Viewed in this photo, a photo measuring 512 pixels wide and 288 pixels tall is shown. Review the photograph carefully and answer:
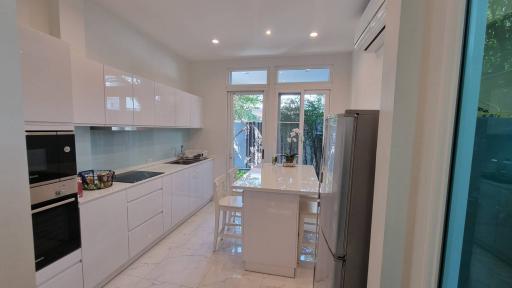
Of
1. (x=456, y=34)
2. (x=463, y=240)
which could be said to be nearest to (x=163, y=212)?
(x=463, y=240)

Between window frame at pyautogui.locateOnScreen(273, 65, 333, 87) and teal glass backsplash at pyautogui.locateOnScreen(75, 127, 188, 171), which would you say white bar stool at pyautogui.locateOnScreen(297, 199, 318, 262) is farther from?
window frame at pyautogui.locateOnScreen(273, 65, 333, 87)

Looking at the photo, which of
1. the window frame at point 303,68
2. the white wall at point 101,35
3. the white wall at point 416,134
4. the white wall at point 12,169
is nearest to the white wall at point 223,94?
the window frame at point 303,68

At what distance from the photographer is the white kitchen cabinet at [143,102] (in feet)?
9.22

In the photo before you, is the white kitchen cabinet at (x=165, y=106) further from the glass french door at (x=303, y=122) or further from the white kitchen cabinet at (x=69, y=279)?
the glass french door at (x=303, y=122)

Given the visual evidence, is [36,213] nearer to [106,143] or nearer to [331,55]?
[106,143]

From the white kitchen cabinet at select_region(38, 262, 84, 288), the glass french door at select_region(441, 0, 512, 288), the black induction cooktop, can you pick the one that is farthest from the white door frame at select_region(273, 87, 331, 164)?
the glass french door at select_region(441, 0, 512, 288)

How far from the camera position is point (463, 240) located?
0.73 m

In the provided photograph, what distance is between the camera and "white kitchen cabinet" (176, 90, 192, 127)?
383 centimetres

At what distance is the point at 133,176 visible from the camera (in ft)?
9.23

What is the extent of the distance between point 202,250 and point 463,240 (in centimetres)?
269

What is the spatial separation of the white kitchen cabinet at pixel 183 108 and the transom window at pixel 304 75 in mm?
1859

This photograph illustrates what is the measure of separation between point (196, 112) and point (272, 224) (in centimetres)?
303

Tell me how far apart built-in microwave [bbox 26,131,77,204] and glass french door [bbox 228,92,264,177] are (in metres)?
3.23

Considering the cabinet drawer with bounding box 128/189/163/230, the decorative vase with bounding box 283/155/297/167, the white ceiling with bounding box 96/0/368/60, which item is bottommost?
the cabinet drawer with bounding box 128/189/163/230
